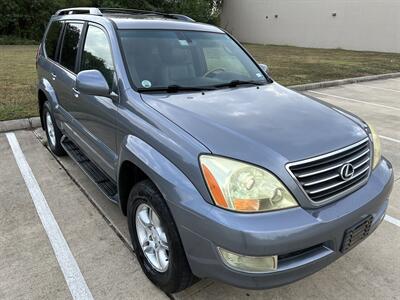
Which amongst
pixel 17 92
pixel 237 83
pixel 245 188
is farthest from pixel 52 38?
pixel 245 188

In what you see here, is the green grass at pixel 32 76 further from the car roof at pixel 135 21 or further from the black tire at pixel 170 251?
the black tire at pixel 170 251

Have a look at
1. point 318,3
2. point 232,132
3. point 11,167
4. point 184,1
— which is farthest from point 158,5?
point 232,132

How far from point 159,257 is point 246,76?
190cm

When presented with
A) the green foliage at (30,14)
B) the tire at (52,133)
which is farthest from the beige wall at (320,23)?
the tire at (52,133)

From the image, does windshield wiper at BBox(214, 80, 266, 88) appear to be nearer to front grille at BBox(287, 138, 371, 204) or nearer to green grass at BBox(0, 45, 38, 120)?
front grille at BBox(287, 138, 371, 204)

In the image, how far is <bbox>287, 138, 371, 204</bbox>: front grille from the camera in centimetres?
218

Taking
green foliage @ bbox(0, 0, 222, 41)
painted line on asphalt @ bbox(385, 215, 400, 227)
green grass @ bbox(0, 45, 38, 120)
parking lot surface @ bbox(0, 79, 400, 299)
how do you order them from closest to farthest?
1. parking lot surface @ bbox(0, 79, 400, 299)
2. painted line on asphalt @ bbox(385, 215, 400, 227)
3. green grass @ bbox(0, 45, 38, 120)
4. green foliage @ bbox(0, 0, 222, 41)

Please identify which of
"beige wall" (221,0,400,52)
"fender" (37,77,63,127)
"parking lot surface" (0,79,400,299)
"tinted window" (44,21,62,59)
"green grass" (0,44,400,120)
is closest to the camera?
"parking lot surface" (0,79,400,299)

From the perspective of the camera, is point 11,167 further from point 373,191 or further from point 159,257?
point 373,191

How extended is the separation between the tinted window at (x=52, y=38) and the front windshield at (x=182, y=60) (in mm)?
1963

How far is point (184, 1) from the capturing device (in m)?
33.6

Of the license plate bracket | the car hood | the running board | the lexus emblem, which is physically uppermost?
the car hood

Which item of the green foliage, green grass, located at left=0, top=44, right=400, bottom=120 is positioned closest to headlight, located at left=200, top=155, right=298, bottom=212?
green grass, located at left=0, top=44, right=400, bottom=120

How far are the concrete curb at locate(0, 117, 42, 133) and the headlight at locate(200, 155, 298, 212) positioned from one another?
5.11 meters
